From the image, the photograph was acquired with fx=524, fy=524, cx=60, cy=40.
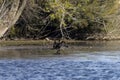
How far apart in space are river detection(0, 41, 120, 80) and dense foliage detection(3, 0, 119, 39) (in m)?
7.95

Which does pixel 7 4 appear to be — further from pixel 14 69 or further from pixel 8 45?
pixel 14 69

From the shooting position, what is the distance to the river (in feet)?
74.5

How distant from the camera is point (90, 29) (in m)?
47.2

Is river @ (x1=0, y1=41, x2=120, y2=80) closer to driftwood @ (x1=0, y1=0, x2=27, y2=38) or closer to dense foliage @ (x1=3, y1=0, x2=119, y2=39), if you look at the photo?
driftwood @ (x1=0, y1=0, x2=27, y2=38)

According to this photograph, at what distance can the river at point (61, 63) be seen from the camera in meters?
22.7

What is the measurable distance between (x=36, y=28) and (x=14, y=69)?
21.7 metres

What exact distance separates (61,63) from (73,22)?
757 inches

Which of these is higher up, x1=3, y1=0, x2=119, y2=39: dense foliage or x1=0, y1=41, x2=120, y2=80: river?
x1=3, y1=0, x2=119, y2=39: dense foliage

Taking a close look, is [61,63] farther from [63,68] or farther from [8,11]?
[8,11]

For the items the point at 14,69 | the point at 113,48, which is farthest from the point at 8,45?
the point at 14,69

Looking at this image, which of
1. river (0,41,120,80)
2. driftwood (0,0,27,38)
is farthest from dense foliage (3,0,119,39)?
driftwood (0,0,27,38)

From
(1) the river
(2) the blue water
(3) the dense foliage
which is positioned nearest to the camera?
(2) the blue water

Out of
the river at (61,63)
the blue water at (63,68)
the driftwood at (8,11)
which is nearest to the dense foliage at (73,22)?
the river at (61,63)

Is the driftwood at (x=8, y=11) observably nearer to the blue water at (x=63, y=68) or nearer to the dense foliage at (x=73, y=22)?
the blue water at (x=63, y=68)
